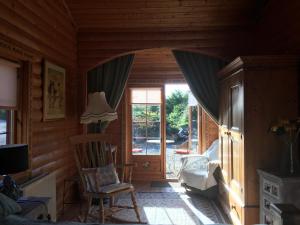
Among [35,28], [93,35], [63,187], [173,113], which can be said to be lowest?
[63,187]

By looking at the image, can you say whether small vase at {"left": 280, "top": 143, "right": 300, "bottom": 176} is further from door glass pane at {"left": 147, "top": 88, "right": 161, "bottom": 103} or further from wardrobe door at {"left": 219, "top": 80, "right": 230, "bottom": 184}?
door glass pane at {"left": 147, "top": 88, "right": 161, "bottom": 103}

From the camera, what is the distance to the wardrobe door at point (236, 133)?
3123 millimetres

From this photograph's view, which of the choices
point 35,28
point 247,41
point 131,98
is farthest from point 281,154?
point 131,98

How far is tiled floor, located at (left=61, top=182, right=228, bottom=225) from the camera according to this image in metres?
3.73

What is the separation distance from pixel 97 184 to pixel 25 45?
1.69 metres

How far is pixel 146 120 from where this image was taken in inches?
236

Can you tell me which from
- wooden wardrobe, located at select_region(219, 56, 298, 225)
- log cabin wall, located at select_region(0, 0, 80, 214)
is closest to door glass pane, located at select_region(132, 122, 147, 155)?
log cabin wall, located at select_region(0, 0, 80, 214)

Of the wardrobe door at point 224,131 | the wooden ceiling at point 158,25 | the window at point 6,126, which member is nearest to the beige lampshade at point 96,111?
the wooden ceiling at point 158,25

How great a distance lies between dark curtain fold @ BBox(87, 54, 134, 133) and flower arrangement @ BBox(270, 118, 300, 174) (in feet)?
8.36

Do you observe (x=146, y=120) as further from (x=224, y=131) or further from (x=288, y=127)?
(x=288, y=127)

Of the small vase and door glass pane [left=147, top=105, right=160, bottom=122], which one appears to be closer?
the small vase

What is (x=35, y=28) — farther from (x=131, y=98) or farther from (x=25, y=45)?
(x=131, y=98)

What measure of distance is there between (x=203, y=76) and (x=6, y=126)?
2885 mm

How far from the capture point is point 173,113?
23.7 ft
